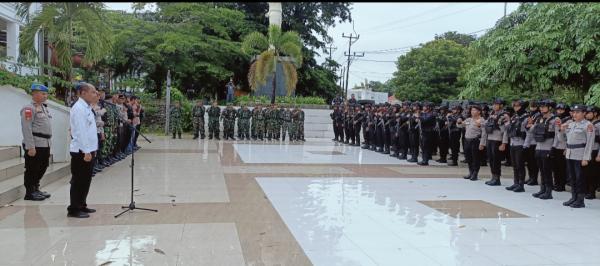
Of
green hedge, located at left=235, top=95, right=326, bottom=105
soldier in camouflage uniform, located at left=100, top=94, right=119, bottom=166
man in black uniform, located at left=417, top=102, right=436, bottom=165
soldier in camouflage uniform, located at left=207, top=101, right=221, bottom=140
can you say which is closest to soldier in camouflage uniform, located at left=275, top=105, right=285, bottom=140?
soldier in camouflage uniform, located at left=207, top=101, right=221, bottom=140

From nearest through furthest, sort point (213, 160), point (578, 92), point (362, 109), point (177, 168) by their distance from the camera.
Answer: point (177, 168)
point (213, 160)
point (578, 92)
point (362, 109)

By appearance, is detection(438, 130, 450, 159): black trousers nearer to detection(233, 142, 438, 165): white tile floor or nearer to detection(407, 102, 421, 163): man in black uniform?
detection(233, 142, 438, 165): white tile floor

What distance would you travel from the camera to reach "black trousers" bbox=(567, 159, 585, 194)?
7.74m

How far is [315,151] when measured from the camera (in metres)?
15.3

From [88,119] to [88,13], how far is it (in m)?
6.26

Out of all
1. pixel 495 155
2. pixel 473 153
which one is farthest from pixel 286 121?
pixel 495 155

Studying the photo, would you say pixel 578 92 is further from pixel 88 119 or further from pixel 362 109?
pixel 88 119

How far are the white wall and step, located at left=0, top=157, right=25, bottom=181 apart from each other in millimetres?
782

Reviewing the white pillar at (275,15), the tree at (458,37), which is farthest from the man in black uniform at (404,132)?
the tree at (458,37)

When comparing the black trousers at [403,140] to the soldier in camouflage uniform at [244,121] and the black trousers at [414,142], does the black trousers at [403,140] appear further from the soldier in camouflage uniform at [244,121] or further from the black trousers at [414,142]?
the soldier in camouflage uniform at [244,121]

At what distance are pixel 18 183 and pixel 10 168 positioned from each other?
1.99 feet

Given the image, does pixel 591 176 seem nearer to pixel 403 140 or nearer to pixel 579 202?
pixel 579 202

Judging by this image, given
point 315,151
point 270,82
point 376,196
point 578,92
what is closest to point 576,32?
point 578,92

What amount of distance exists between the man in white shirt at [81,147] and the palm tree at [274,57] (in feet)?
54.1
